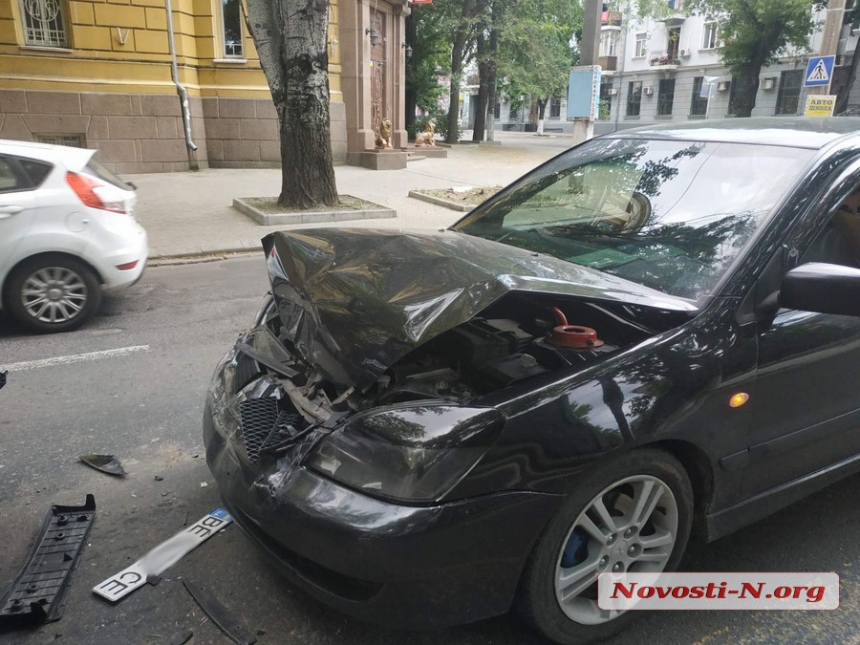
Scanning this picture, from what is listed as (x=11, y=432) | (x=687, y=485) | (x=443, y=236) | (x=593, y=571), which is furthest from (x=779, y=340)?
(x=11, y=432)

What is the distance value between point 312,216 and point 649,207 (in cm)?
832

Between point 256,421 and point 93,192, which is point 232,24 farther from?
point 256,421

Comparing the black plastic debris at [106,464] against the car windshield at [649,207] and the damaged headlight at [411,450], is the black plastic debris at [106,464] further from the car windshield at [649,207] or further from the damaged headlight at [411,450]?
the car windshield at [649,207]

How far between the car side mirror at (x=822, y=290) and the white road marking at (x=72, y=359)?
4451 mm

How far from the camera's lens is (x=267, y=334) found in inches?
122

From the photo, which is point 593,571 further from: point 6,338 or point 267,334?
point 6,338

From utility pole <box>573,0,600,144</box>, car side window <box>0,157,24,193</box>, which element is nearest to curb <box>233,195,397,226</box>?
utility pole <box>573,0,600,144</box>

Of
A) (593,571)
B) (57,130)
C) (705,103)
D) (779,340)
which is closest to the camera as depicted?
(593,571)

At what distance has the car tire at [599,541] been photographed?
2.09 meters

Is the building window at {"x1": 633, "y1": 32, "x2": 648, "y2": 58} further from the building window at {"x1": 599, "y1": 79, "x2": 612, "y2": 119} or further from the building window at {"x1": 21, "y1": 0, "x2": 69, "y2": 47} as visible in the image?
the building window at {"x1": 21, "y1": 0, "x2": 69, "y2": 47}

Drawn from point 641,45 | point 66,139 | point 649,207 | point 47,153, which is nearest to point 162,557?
point 649,207

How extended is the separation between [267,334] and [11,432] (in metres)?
1.82

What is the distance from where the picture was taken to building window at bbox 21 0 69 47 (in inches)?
593

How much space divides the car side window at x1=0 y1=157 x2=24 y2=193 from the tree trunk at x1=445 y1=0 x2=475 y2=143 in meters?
24.6
